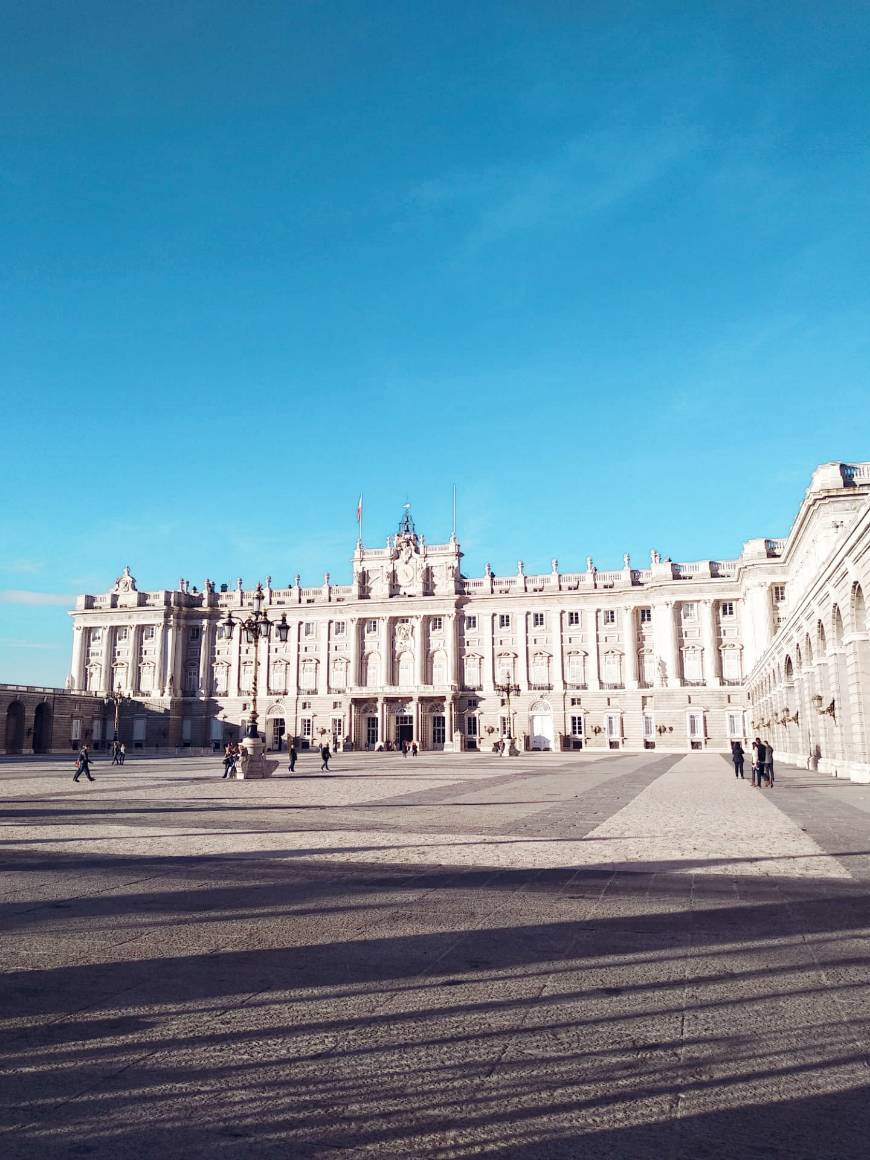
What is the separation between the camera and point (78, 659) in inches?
3834

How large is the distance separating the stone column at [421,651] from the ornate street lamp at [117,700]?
1254 inches

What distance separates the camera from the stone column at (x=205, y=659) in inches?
3755

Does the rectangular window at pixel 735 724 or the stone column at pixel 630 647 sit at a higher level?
the stone column at pixel 630 647

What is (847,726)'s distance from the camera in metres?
29.8

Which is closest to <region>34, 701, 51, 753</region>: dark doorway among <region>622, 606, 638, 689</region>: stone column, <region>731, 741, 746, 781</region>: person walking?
<region>622, 606, 638, 689</region>: stone column

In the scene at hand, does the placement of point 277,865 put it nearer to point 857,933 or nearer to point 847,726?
point 857,933

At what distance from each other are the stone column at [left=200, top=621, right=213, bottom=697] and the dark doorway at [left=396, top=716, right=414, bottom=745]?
2267 centimetres

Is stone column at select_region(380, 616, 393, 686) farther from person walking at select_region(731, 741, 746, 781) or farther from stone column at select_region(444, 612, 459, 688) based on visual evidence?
person walking at select_region(731, 741, 746, 781)

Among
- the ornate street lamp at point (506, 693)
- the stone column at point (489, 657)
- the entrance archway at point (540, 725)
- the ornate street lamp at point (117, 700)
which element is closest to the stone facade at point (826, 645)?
the ornate street lamp at point (506, 693)

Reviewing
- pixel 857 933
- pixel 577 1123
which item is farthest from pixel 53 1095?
pixel 857 933

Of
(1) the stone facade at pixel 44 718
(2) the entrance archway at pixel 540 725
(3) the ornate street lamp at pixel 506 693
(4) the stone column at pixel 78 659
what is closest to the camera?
(1) the stone facade at pixel 44 718

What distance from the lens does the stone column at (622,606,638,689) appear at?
82.4 m

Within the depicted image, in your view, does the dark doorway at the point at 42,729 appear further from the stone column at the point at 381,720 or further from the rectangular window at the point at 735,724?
the rectangular window at the point at 735,724

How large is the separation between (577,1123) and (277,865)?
8552 millimetres
